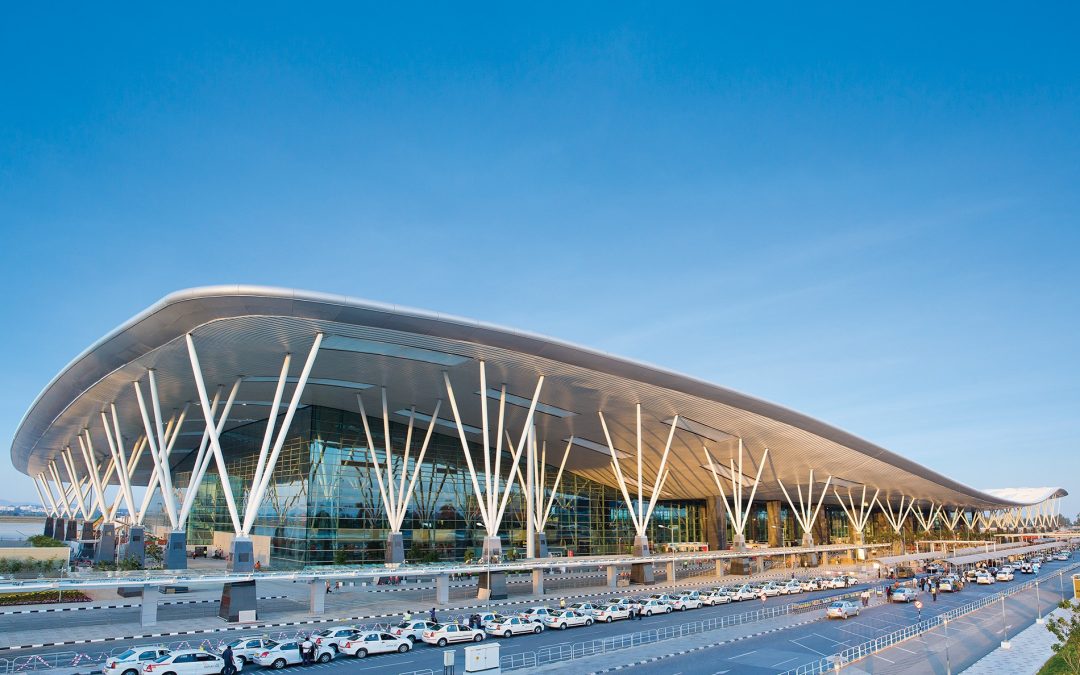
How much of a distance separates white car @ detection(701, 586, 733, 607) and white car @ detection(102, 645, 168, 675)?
1150 inches

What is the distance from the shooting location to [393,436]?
198 feet

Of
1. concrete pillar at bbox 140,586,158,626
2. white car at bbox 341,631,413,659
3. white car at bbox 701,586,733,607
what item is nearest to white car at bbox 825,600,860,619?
white car at bbox 701,586,733,607

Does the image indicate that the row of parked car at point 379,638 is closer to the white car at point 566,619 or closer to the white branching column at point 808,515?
the white car at point 566,619

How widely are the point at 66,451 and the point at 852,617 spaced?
222 feet

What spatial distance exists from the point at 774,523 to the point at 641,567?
54.7 metres

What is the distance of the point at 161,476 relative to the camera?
36.2 meters

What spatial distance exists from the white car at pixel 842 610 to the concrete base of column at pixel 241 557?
27306 mm

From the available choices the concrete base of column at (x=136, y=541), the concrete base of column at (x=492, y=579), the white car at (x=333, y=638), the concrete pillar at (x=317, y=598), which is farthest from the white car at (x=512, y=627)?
the concrete base of column at (x=136, y=541)

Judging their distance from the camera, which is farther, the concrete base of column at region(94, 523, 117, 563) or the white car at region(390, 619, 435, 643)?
the concrete base of column at region(94, 523, 117, 563)

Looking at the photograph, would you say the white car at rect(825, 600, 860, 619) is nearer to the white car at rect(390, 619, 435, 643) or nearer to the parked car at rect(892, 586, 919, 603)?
the parked car at rect(892, 586, 919, 603)

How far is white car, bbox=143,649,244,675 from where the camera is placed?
20.7m

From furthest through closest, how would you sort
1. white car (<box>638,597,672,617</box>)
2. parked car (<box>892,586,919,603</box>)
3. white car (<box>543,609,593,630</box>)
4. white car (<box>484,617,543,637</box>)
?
1. parked car (<box>892,586,919,603</box>)
2. white car (<box>638,597,672,617</box>)
3. white car (<box>543,609,593,630</box>)
4. white car (<box>484,617,543,637</box>)

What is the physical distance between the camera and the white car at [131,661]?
2031cm

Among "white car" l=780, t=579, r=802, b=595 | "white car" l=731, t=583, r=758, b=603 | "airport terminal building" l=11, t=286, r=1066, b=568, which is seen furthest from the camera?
"white car" l=780, t=579, r=802, b=595
